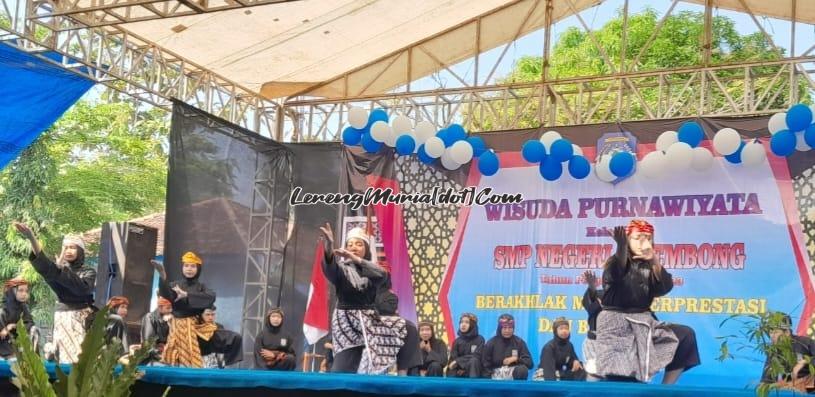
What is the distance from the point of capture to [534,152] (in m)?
7.54

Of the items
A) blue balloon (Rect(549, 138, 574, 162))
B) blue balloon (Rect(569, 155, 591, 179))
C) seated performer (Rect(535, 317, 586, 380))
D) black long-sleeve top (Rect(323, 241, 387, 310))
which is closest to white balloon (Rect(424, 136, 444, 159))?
blue balloon (Rect(549, 138, 574, 162))

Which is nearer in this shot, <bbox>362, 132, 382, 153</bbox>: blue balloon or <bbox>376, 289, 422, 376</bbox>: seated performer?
<bbox>376, 289, 422, 376</bbox>: seated performer

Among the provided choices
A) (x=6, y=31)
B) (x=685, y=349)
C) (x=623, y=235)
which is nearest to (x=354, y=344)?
(x=623, y=235)

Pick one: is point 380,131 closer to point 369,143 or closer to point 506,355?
point 369,143

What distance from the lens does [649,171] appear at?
7.38m

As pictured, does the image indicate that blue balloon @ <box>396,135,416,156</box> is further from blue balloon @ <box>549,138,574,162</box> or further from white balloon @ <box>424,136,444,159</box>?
blue balloon @ <box>549,138,574,162</box>

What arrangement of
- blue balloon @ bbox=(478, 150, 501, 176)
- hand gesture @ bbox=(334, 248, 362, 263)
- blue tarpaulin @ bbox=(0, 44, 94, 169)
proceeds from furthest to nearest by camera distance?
1. blue balloon @ bbox=(478, 150, 501, 176)
2. blue tarpaulin @ bbox=(0, 44, 94, 169)
3. hand gesture @ bbox=(334, 248, 362, 263)

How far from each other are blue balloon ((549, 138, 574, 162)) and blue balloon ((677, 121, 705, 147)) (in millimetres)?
816

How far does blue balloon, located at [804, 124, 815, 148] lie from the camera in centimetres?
673

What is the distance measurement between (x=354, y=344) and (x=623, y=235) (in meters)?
1.87

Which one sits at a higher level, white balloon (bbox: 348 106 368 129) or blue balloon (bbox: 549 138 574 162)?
white balloon (bbox: 348 106 368 129)

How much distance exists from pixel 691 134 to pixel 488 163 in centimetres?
159

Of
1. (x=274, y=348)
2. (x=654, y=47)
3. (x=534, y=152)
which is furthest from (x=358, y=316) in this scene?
(x=654, y=47)

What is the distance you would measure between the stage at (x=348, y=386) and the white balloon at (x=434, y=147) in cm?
453
